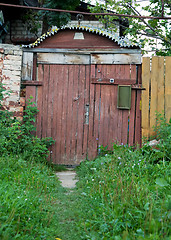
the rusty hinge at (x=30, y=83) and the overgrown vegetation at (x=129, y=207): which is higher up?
the rusty hinge at (x=30, y=83)

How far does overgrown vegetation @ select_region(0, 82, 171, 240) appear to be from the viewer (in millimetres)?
2320

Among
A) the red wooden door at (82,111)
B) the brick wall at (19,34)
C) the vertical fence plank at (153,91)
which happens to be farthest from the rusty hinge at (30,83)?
the brick wall at (19,34)

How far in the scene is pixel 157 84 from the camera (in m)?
5.91

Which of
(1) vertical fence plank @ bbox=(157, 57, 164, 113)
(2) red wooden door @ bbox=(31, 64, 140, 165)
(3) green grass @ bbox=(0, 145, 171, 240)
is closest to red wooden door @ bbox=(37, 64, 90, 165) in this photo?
(2) red wooden door @ bbox=(31, 64, 140, 165)

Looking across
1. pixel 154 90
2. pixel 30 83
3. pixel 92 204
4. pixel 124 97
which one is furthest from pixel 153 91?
pixel 92 204

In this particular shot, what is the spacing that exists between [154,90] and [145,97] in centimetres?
26

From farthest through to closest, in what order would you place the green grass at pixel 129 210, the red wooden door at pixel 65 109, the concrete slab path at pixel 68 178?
the red wooden door at pixel 65 109, the concrete slab path at pixel 68 178, the green grass at pixel 129 210

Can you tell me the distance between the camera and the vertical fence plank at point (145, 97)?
232 inches

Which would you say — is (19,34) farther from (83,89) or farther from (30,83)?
(83,89)

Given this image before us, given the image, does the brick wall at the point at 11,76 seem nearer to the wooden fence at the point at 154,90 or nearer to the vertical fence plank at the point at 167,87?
the wooden fence at the point at 154,90

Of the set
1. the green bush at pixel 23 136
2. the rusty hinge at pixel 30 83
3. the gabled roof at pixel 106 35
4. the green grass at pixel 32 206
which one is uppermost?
the gabled roof at pixel 106 35

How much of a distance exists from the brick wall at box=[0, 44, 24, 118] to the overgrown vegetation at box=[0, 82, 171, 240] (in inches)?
53.6

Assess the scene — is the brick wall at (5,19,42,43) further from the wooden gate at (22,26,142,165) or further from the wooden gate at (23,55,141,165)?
the wooden gate at (23,55,141,165)

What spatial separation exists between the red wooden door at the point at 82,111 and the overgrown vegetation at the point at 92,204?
1.23m
